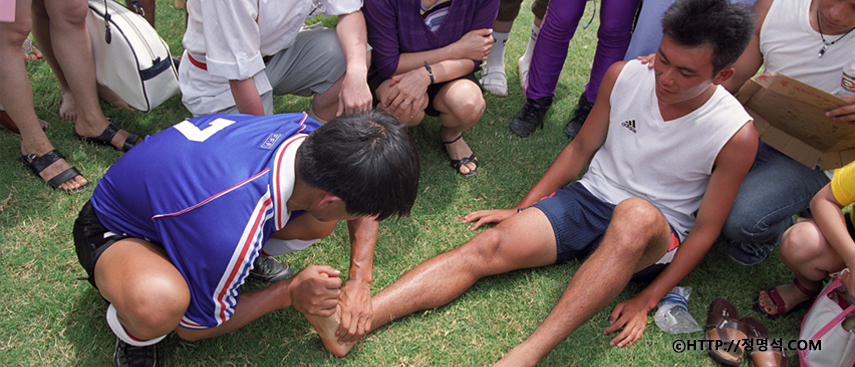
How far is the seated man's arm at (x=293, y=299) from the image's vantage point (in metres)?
2.04

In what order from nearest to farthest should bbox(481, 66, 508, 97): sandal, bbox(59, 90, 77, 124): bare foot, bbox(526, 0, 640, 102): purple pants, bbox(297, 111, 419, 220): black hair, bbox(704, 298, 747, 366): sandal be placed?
1. bbox(297, 111, 419, 220): black hair
2. bbox(704, 298, 747, 366): sandal
3. bbox(59, 90, 77, 124): bare foot
4. bbox(526, 0, 640, 102): purple pants
5. bbox(481, 66, 508, 97): sandal

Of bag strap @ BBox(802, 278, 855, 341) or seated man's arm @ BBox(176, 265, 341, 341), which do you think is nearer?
seated man's arm @ BBox(176, 265, 341, 341)

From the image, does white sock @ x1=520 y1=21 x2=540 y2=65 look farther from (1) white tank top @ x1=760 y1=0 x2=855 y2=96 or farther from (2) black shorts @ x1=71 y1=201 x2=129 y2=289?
(2) black shorts @ x1=71 y1=201 x2=129 y2=289

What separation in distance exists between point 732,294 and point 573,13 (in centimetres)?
186

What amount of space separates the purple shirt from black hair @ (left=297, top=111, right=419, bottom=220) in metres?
1.19

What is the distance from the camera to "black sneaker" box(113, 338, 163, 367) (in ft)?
6.95

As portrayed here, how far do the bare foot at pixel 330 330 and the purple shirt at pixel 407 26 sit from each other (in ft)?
4.76

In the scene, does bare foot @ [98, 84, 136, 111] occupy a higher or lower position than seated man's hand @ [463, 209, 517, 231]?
higher

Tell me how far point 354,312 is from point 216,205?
75cm

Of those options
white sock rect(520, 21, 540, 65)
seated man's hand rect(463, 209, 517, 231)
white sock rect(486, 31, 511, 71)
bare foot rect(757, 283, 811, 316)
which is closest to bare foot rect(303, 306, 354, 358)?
seated man's hand rect(463, 209, 517, 231)

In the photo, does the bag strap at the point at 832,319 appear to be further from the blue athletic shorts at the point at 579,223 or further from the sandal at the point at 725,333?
the blue athletic shorts at the point at 579,223

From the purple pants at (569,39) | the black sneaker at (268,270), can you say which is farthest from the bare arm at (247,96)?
the purple pants at (569,39)

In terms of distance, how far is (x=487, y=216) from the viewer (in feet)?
9.57

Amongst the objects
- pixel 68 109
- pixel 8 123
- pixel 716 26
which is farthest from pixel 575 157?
pixel 8 123
